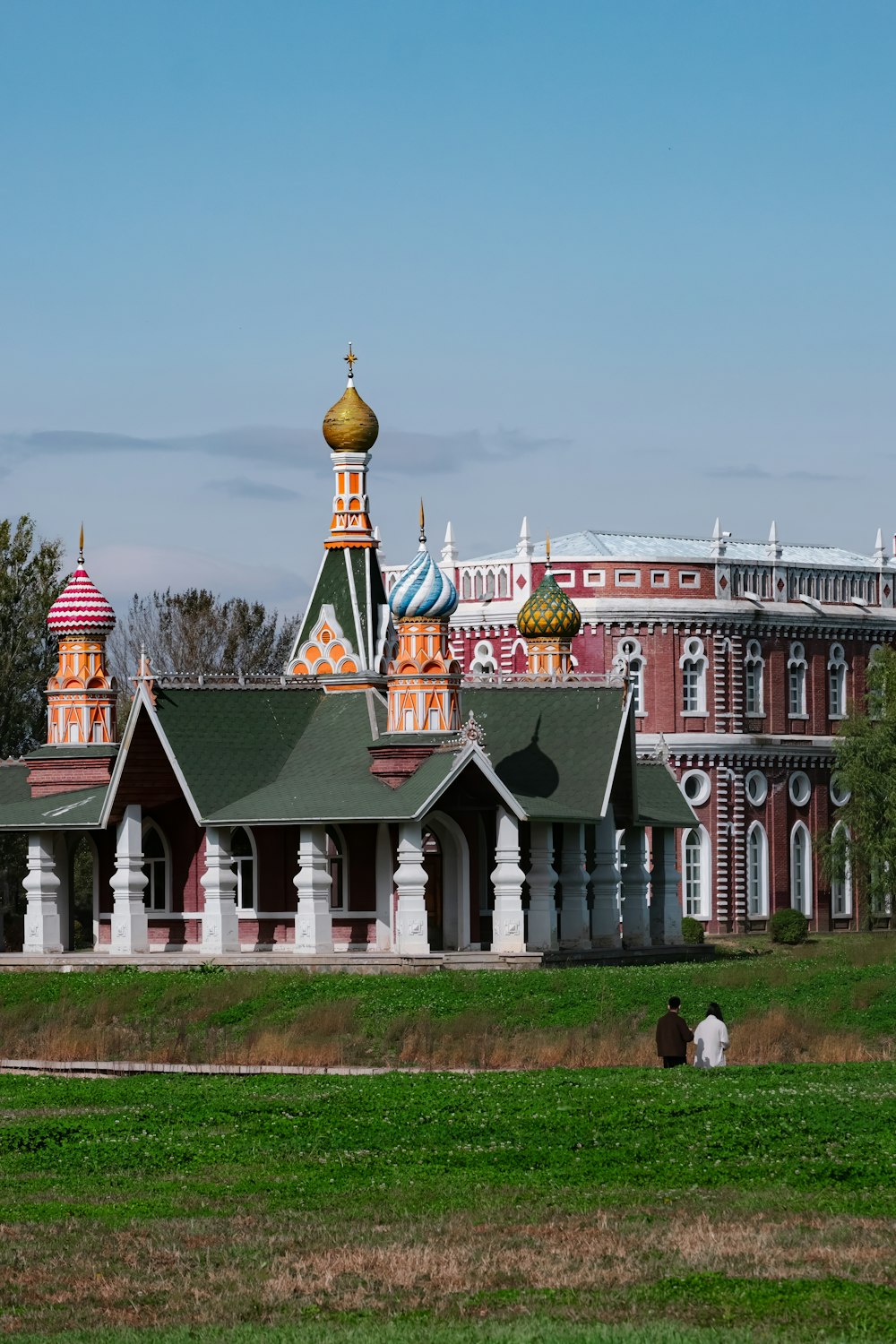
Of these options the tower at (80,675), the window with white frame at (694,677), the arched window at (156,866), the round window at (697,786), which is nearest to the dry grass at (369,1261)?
the arched window at (156,866)

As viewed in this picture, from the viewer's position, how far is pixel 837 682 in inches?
3098

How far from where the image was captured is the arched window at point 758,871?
247 ft

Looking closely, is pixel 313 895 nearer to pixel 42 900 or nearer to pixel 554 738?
pixel 42 900

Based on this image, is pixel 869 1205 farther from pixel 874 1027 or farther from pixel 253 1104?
pixel 874 1027

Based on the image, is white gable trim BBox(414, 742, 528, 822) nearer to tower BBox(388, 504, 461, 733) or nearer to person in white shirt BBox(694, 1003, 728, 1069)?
tower BBox(388, 504, 461, 733)

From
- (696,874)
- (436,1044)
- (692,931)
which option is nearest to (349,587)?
(436,1044)

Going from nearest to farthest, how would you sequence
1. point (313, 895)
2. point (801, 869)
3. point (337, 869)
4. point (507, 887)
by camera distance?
point (313, 895) → point (507, 887) → point (337, 869) → point (801, 869)

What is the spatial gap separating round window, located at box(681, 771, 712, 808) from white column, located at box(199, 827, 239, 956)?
2964 cm

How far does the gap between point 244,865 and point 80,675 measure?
255 inches

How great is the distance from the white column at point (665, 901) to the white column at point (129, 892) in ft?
42.1

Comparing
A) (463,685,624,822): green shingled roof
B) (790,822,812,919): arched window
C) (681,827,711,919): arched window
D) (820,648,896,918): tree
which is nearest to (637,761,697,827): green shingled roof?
(463,685,624,822): green shingled roof

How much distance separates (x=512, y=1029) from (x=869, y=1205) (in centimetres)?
1632

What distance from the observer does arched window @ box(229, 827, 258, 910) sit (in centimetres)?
4800

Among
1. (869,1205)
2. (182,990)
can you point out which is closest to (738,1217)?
(869,1205)
